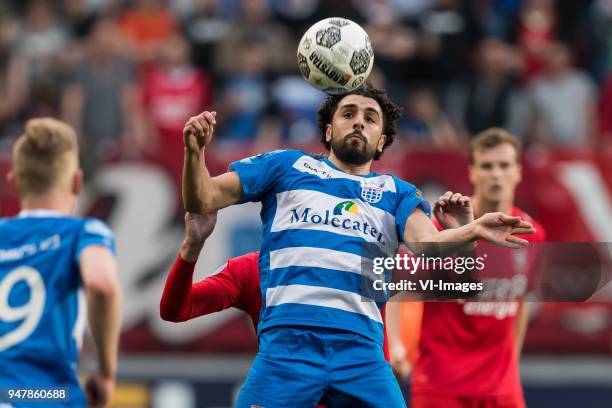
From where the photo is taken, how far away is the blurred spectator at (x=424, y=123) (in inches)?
553

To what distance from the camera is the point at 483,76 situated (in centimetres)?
1441

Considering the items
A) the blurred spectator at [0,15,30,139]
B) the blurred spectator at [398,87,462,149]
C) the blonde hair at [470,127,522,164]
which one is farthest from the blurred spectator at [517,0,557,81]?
the blonde hair at [470,127,522,164]

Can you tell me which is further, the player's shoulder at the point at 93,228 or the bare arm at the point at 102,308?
the player's shoulder at the point at 93,228

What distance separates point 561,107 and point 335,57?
27.3 ft

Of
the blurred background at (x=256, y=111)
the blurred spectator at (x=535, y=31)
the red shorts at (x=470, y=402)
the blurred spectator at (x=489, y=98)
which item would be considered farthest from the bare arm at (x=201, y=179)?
the blurred spectator at (x=535, y=31)

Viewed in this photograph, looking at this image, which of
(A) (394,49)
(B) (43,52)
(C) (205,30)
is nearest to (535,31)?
(A) (394,49)

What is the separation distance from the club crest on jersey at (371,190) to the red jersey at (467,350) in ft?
5.57

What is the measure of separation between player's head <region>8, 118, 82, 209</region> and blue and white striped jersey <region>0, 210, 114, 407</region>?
0.82 feet

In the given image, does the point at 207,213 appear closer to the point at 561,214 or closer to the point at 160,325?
the point at 160,325

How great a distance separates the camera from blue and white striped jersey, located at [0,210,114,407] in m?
5.60

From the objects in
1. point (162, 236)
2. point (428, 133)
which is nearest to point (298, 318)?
point (162, 236)

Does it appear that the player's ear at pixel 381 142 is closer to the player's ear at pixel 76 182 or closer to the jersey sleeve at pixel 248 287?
the jersey sleeve at pixel 248 287

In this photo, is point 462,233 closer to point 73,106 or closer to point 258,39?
point 73,106

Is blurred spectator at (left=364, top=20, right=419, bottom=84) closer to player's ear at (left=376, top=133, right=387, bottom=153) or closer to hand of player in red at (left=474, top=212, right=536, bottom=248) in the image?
player's ear at (left=376, top=133, right=387, bottom=153)
